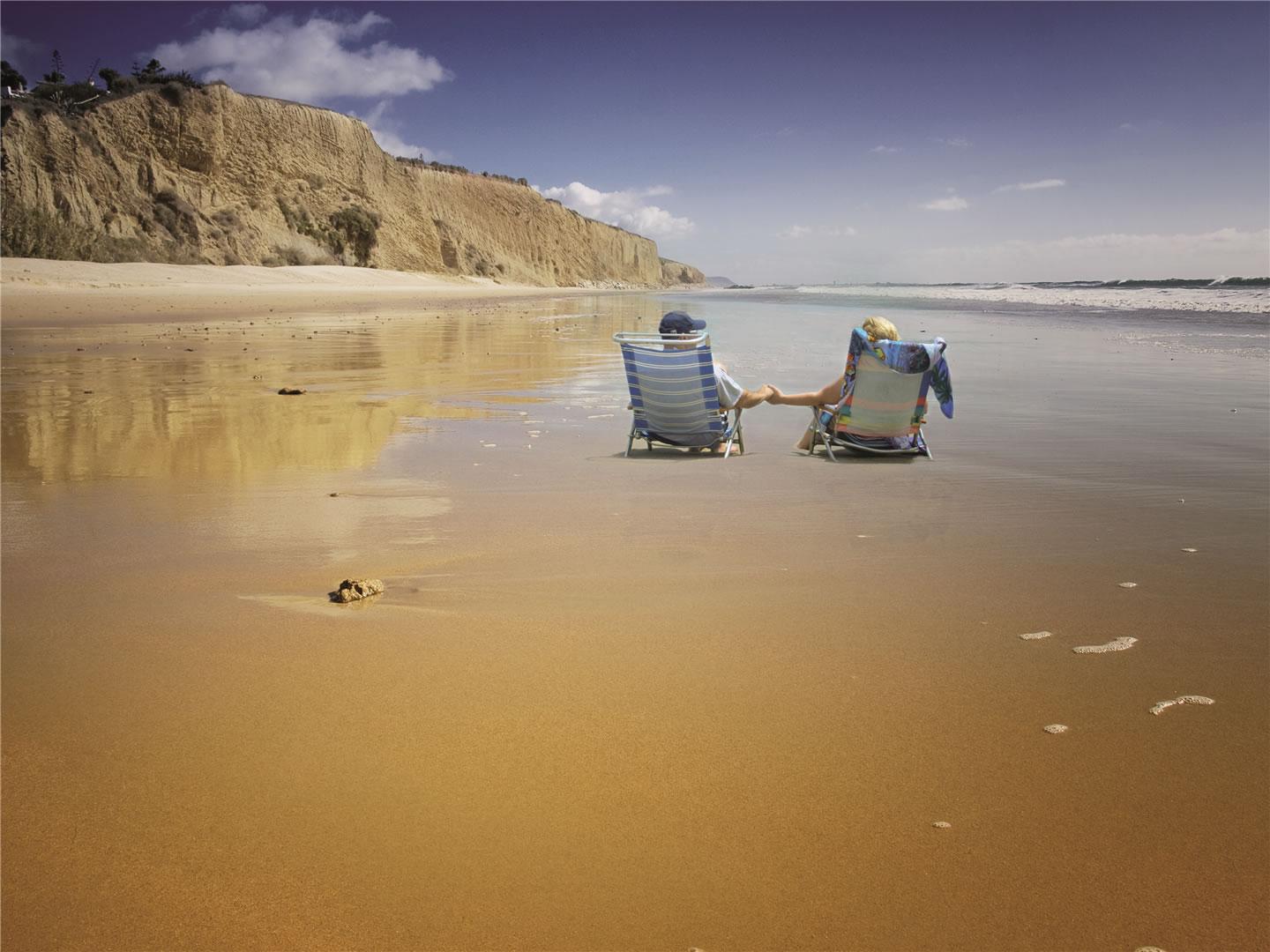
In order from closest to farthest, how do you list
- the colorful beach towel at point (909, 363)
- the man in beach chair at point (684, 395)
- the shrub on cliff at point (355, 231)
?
the colorful beach towel at point (909, 363)
the man in beach chair at point (684, 395)
the shrub on cliff at point (355, 231)

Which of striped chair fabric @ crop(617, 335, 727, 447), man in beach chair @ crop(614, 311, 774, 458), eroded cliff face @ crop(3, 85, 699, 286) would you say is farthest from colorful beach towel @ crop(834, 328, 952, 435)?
eroded cliff face @ crop(3, 85, 699, 286)

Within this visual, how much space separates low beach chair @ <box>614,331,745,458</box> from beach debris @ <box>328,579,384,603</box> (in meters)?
3.16

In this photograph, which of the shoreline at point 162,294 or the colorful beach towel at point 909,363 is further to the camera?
the shoreline at point 162,294

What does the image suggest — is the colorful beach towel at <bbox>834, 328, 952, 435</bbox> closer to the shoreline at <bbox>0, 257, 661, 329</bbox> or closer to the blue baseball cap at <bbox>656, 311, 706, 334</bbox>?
the blue baseball cap at <bbox>656, 311, 706, 334</bbox>

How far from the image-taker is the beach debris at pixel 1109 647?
2.84 metres

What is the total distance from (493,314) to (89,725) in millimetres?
25294

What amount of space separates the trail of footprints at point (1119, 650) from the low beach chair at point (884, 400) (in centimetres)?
287

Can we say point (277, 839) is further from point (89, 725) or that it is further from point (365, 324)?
point (365, 324)

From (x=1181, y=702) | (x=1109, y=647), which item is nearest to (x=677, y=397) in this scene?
(x=1109, y=647)

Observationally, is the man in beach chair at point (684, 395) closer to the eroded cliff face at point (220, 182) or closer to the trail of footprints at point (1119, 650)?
the trail of footprints at point (1119, 650)

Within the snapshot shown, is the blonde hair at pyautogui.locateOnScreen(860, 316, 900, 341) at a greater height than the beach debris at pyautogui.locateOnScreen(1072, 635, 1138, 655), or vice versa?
the blonde hair at pyautogui.locateOnScreen(860, 316, 900, 341)

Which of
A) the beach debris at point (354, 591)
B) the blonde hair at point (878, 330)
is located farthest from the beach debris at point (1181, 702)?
the blonde hair at point (878, 330)

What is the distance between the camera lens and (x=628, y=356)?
21.3 feet

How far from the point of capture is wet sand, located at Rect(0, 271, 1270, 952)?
1.75 meters
